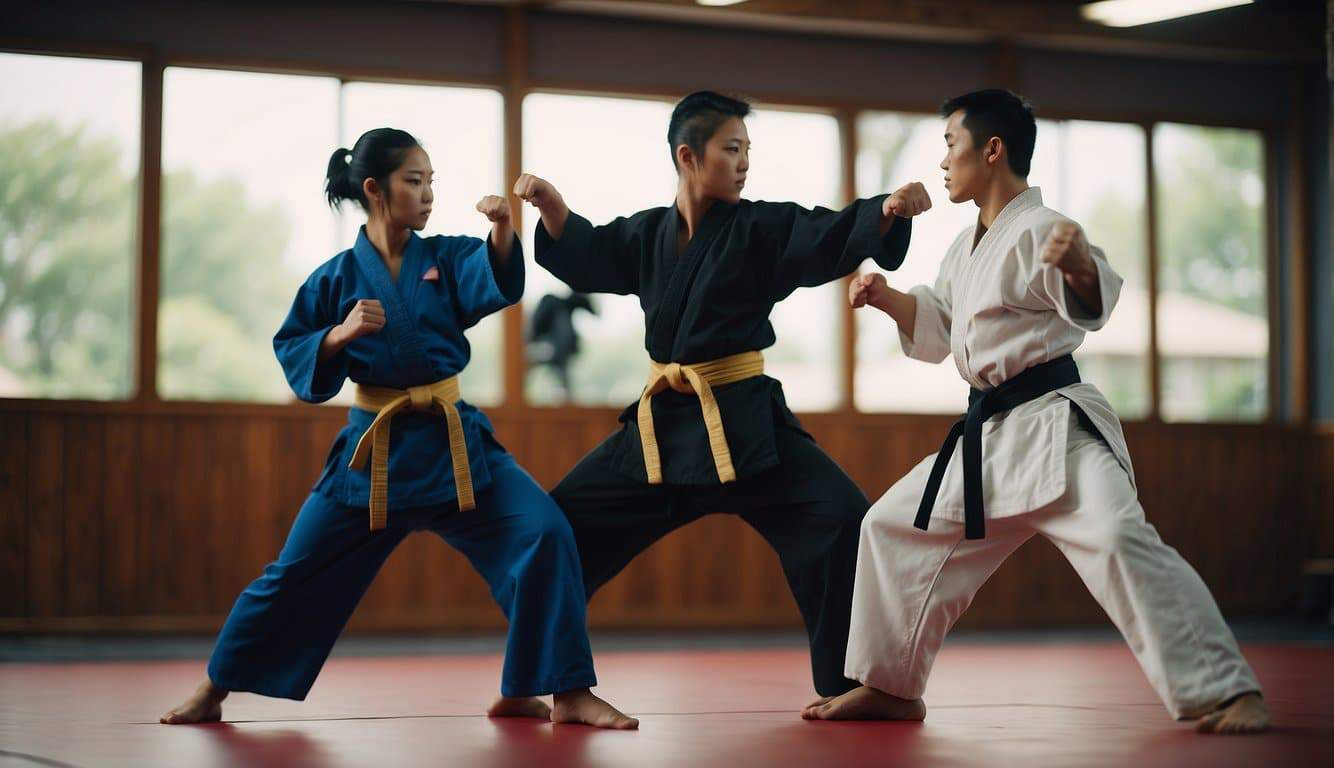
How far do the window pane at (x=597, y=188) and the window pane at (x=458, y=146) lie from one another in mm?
146

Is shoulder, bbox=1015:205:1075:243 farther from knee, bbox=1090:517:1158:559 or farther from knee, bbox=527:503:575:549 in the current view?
knee, bbox=527:503:575:549

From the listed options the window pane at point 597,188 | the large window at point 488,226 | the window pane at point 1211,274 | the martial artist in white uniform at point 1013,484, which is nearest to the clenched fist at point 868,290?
the martial artist in white uniform at point 1013,484

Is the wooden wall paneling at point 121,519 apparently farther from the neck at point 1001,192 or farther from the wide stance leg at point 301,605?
the neck at point 1001,192

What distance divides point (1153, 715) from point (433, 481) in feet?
5.20

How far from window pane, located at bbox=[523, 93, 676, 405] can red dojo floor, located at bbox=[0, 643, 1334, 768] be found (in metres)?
1.98

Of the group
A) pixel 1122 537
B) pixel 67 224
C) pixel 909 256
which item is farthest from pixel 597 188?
pixel 1122 537

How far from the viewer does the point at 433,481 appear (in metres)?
2.92

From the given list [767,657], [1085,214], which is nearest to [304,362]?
[767,657]

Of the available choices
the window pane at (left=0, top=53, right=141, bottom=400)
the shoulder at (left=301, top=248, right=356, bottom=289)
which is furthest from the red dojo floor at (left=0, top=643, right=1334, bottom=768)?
the window pane at (left=0, top=53, right=141, bottom=400)

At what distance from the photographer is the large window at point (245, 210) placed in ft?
19.0

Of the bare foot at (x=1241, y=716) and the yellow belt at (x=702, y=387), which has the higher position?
the yellow belt at (x=702, y=387)

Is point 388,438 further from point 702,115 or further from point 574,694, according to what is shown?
point 702,115

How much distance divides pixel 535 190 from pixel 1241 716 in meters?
1.74

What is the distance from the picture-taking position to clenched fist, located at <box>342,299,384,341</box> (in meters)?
2.83
